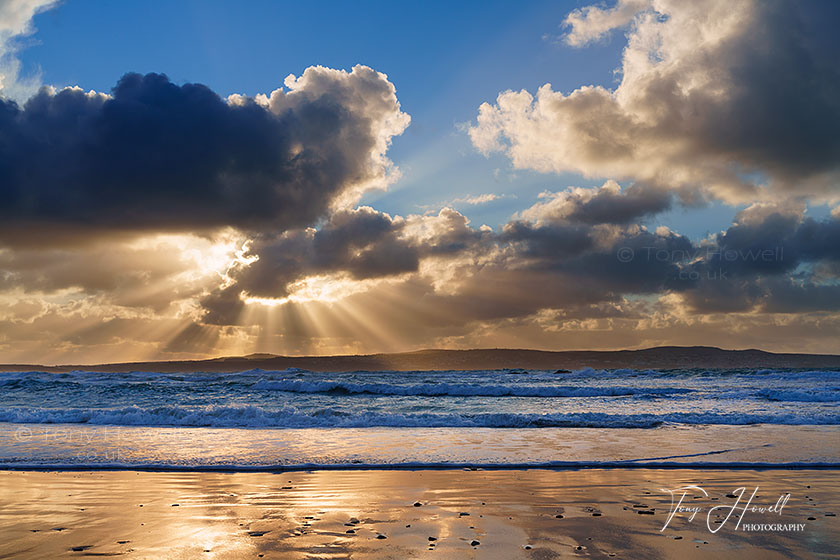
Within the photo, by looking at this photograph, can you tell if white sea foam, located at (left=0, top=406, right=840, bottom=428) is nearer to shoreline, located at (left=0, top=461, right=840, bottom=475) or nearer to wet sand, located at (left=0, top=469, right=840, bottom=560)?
shoreline, located at (left=0, top=461, right=840, bottom=475)

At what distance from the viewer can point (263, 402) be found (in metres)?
31.6

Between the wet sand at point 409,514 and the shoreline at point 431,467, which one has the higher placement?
the wet sand at point 409,514

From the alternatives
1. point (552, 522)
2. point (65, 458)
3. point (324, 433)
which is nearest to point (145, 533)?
point (552, 522)

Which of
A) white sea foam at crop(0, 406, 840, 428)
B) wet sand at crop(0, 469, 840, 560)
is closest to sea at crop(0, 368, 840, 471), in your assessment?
white sea foam at crop(0, 406, 840, 428)

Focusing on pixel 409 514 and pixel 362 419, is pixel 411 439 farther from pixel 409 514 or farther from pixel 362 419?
pixel 409 514

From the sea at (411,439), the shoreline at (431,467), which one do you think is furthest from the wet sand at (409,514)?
the sea at (411,439)

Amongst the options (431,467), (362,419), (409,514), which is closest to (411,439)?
(431,467)

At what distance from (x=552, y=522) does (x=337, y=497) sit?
3693 mm

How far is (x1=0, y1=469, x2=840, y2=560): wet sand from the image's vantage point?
648 cm

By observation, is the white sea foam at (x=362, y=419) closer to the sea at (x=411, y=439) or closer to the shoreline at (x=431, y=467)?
the sea at (x=411, y=439)

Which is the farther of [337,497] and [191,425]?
[191,425]

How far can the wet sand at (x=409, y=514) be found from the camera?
21.3 feet

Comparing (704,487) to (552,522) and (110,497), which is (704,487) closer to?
(552,522)

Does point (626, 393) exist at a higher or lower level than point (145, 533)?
lower
